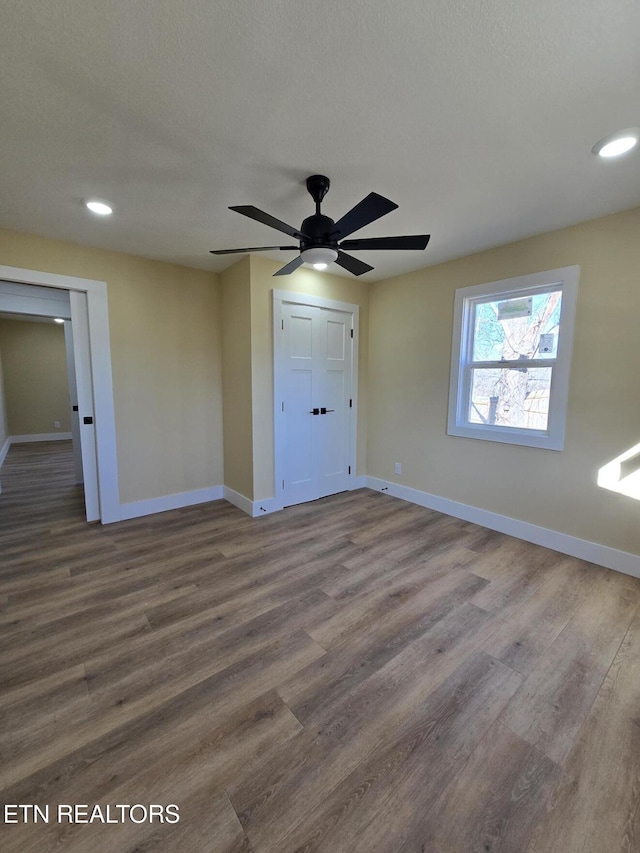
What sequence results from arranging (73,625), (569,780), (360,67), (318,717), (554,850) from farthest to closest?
(73,625), (318,717), (360,67), (569,780), (554,850)

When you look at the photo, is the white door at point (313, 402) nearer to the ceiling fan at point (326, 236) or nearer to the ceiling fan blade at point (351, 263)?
the ceiling fan blade at point (351, 263)

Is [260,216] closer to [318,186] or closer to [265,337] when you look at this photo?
[318,186]

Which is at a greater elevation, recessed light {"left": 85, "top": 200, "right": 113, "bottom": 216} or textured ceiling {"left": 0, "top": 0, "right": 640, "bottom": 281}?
textured ceiling {"left": 0, "top": 0, "right": 640, "bottom": 281}

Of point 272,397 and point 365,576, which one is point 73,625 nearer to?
point 365,576

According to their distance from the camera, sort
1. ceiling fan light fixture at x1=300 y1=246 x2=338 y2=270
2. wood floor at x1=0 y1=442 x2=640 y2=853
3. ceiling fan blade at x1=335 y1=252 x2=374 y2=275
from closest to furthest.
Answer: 1. wood floor at x1=0 y1=442 x2=640 y2=853
2. ceiling fan light fixture at x1=300 y1=246 x2=338 y2=270
3. ceiling fan blade at x1=335 y1=252 x2=374 y2=275

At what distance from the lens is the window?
2744 millimetres

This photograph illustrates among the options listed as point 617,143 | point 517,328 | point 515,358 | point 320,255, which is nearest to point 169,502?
point 320,255

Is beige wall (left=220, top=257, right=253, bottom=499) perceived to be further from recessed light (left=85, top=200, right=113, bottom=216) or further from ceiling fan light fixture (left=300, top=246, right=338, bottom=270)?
ceiling fan light fixture (left=300, top=246, right=338, bottom=270)

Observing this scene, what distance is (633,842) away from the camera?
1059 millimetres

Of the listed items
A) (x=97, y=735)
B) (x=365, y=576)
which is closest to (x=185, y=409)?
(x=365, y=576)

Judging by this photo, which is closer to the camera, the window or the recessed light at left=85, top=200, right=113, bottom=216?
the recessed light at left=85, top=200, right=113, bottom=216

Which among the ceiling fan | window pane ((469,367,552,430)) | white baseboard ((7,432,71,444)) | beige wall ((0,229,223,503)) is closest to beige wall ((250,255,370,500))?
beige wall ((0,229,223,503))

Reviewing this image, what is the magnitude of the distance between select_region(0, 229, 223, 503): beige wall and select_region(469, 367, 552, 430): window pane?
274cm

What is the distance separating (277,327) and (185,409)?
4.41 feet
